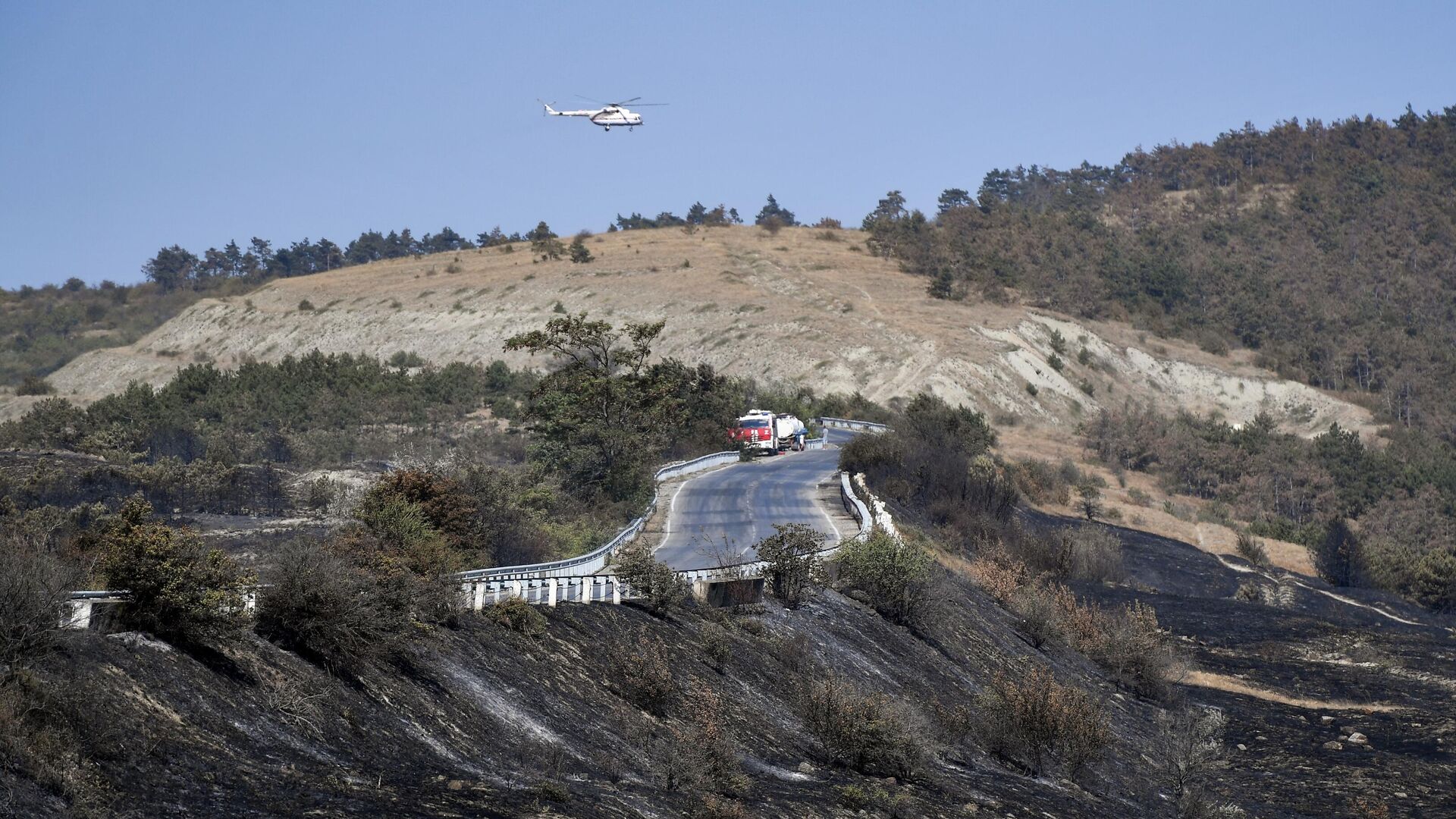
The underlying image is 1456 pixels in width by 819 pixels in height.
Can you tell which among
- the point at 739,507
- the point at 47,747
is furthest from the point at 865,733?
the point at 739,507

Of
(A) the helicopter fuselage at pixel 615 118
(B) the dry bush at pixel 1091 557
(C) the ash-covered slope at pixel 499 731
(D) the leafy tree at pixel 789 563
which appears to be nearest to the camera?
(C) the ash-covered slope at pixel 499 731

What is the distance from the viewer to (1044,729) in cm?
2489

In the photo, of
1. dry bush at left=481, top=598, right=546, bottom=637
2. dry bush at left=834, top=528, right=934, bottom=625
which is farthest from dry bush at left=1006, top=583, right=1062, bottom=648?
dry bush at left=481, top=598, right=546, bottom=637

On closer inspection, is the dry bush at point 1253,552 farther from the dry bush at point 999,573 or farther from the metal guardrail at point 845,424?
the metal guardrail at point 845,424

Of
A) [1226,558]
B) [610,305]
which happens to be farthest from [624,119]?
[610,305]

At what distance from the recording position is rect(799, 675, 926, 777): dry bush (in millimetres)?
20781

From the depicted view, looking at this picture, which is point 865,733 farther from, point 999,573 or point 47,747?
point 999,573

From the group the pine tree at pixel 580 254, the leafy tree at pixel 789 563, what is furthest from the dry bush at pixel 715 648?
the pine tree at pixel 580 254

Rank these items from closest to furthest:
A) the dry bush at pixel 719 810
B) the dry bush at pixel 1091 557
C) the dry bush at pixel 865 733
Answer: the dry bush at pixel 719 810 → the dry bush at pixel 865 733 → the dry bush at pixel 1091 557

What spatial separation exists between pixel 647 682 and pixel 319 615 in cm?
519

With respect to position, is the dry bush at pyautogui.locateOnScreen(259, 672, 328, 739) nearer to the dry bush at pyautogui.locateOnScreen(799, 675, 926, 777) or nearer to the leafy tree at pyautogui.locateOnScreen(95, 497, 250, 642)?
the leafy tree at pyautogui.locateOnScreen(95, 497, 250, 642)

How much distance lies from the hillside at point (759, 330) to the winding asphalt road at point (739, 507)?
105ft

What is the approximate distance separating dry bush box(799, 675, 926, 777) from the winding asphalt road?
9.37 m

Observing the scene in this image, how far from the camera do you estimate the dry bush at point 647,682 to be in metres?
20.9
